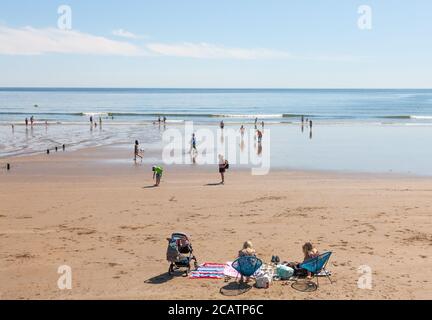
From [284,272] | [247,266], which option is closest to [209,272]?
[247,266]

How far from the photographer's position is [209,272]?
Result: 1077 cm

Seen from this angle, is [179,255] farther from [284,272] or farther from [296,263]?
[296,263]

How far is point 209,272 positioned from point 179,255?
2.53 ft

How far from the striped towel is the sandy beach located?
23 cm

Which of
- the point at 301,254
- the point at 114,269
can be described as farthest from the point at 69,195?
the point at 301,254

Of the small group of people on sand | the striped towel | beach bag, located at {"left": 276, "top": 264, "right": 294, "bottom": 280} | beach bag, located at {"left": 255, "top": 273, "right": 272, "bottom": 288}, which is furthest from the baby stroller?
beach bag, located at {"left": 276, "top": 264, "right": 294, "bottom": 280}

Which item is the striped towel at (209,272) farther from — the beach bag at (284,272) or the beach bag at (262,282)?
the beach bag at (284,272)

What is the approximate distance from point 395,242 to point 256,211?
16.3 feet

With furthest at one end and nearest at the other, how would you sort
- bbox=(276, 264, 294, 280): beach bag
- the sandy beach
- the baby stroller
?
the baby stroller
bbox=(276, 264, 294, 280): beach bag
the sandy beach

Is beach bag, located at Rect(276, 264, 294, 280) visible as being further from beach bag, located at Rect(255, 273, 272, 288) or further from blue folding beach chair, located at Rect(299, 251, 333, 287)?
beach bag, located at Rect(255, 273, 272, 288)

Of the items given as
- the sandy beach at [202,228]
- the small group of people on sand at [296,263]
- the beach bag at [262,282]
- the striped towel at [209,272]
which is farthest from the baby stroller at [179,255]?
the beach bag at [262,282]

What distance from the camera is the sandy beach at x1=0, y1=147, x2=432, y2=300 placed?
10.1 meters
